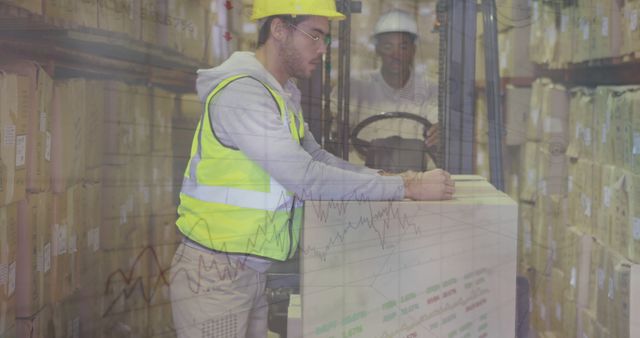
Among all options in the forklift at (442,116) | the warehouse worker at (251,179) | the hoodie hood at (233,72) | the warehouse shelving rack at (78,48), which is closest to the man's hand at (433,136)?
the forklift at (442,116)

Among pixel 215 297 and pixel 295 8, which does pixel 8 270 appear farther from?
pixel 295 8

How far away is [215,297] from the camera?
3.15ft

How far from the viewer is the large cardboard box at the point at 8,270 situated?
2.68 feet

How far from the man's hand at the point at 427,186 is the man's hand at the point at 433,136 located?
0.43ft

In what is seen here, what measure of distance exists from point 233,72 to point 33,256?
292 millimetres

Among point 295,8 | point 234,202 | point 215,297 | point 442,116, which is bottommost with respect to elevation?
point 215,297

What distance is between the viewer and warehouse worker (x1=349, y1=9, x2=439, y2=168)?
3.67ft

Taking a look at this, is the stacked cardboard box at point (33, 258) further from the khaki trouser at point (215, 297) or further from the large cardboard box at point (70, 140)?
the khaki trouser at point (215, 297)

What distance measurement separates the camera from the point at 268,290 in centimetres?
103

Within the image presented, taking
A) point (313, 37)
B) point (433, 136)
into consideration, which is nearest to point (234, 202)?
point (313, 37)

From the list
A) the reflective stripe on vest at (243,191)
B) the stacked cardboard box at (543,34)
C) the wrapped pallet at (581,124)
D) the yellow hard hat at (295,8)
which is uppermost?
the stacked cardboard box at (543,34)
